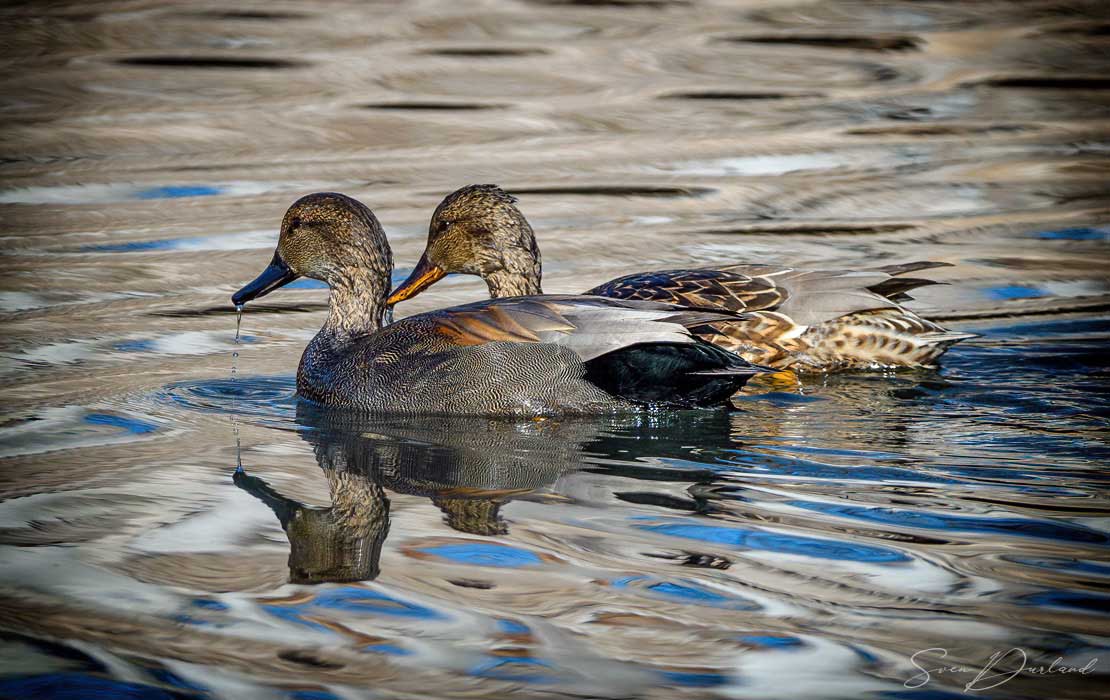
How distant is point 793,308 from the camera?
7453mm

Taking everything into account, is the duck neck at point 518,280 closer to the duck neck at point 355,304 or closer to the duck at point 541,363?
the duck neck at point 355,304

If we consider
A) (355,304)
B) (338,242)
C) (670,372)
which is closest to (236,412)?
(355,304)

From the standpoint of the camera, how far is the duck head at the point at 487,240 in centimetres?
770

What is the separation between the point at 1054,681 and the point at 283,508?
2.75 metres

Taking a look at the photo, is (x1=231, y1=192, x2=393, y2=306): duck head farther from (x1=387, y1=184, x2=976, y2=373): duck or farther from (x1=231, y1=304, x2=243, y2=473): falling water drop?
(x1=231, y1=304, x2=243, y2=473): falling water drop

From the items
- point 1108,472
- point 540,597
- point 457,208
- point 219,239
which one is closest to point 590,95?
point 219,239

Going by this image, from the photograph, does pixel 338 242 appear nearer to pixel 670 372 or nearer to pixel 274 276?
pixel 274 276

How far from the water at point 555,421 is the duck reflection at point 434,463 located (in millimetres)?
22

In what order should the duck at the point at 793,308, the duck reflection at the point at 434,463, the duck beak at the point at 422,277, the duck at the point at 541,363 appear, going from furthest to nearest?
the duck beak at the point at 422,277 → the duck at the point at 793,308 → the duck at the point at 541,363 → the duck reflection at the point at 434,463

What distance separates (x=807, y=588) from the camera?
427 centimetres

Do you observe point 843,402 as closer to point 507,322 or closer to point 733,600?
point 507,322

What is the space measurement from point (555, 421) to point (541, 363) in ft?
0.88

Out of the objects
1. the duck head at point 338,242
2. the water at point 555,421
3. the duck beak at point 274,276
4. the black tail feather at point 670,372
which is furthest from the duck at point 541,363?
the duck beak at point 274,276

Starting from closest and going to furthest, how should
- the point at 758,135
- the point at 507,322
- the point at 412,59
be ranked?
the point at 507,322
the point at 758,135
the point at 412,59
